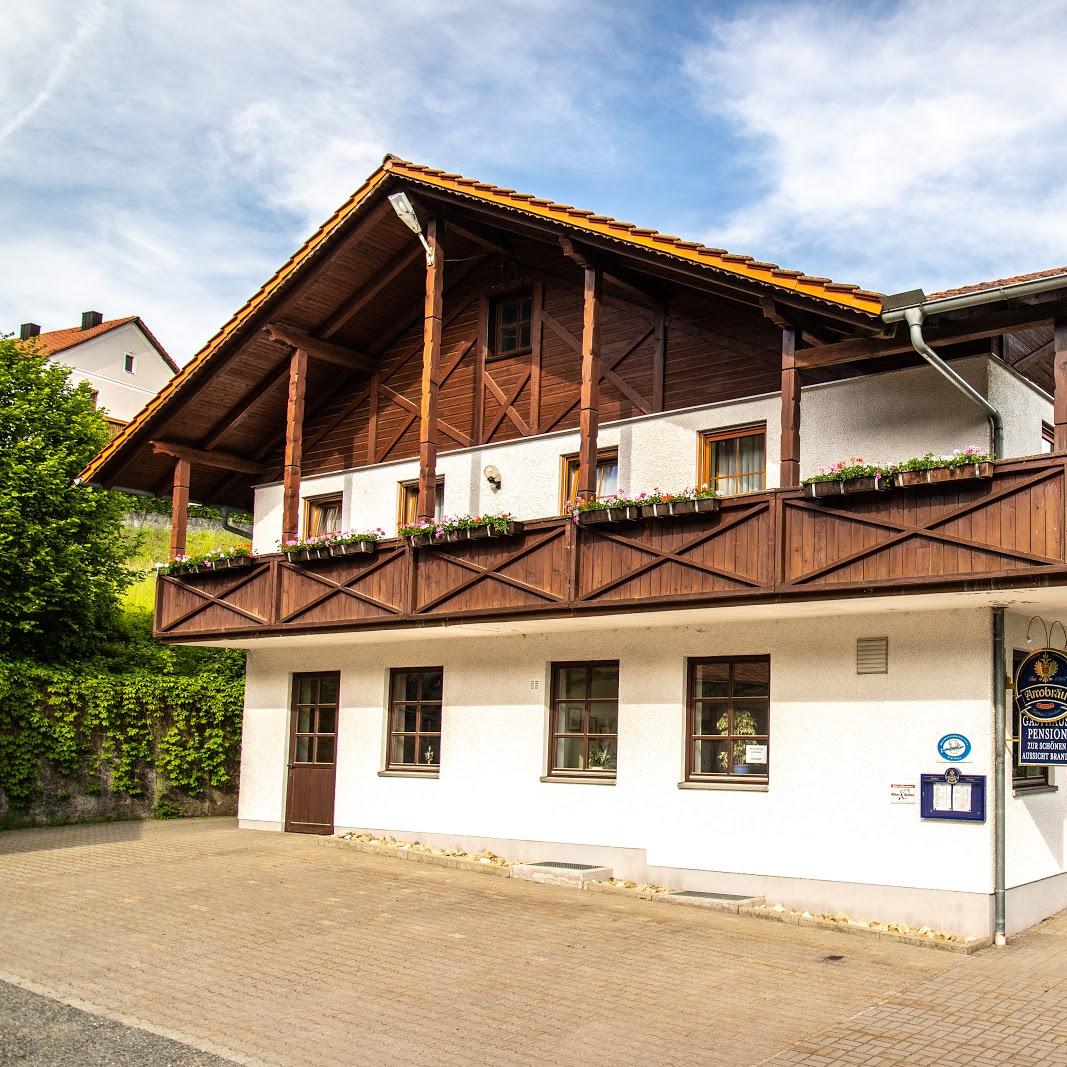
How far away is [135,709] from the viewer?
19.4 m

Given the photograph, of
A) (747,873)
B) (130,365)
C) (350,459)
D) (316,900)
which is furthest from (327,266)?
(130,365)

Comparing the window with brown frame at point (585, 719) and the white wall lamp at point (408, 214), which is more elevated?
the white wall lamp at point (408, 214)

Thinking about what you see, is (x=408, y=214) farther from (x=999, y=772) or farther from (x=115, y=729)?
(x=999, y=772)

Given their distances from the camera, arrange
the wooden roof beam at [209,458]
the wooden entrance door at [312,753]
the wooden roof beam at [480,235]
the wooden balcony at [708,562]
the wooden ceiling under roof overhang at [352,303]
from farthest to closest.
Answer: the wooden roof beam at [209,458], the wooden entrance door at [312,753], the wooden roof beam at [480,235], the wooden ceiling under roof overhang at [352,303], the wooden balcony at [708,562]

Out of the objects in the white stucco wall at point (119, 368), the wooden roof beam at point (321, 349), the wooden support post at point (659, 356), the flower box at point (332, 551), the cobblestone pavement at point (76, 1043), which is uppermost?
the white stucco wall at point (119, 368)

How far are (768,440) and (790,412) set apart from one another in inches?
59.2

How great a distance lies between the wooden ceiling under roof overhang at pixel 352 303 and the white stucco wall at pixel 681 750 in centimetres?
337

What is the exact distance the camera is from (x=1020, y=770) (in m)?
12.0

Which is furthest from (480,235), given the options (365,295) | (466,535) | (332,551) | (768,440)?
(768,440)

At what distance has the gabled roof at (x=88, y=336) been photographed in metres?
41.9

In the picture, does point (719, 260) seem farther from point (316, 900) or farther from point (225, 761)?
point (225, 761)

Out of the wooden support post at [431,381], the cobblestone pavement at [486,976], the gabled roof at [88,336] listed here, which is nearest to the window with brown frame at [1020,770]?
the cobblestone pavement at [486,976]

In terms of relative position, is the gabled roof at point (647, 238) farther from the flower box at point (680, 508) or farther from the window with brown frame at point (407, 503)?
the window with brown frame at point (407, 503)

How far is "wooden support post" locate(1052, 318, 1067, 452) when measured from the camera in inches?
396
